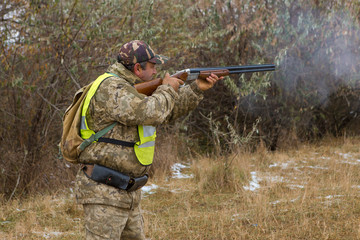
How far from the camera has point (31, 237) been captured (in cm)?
436

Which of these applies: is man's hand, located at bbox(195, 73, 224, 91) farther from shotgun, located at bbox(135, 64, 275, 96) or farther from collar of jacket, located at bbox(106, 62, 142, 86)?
collar of jacket, located at bbox(106, 62, 142, 86)

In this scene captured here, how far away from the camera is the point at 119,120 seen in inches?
103

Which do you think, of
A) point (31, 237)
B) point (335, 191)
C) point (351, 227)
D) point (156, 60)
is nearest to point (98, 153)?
point (156, 60)

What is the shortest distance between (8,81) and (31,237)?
242cm

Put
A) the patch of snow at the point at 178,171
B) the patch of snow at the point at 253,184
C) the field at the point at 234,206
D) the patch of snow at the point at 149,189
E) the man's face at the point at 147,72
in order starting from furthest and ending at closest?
the patch of snow at the point at 178,171 → the patch of snow at the point at 149,189 → the patch of snow at the point at 253,184 → the field at the point at 234,206 → the man's face at the point at 147,72

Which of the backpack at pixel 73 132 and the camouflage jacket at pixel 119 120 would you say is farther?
the backpack at pixel 73 132

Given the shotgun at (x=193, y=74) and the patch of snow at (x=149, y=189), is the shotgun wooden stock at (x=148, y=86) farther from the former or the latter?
the patch of snow at (x=149, y=189)

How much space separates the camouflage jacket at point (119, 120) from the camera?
8.48 ft

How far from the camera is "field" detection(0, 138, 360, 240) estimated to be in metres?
4.30

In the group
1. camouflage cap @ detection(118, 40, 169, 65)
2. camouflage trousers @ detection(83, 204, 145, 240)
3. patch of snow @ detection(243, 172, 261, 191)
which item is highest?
camouflage cap @ detection(118, 40, 169, 65)

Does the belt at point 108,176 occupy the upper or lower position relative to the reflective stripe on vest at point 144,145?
lower

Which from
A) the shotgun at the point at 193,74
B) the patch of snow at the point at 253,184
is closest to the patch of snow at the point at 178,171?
the patch of snow at the point at 253,184

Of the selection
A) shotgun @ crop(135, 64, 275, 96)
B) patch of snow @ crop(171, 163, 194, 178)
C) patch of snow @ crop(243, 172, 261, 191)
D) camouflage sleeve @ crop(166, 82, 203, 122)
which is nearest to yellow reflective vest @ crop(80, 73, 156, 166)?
shotgun @ crop(135, 64, 275, 96)

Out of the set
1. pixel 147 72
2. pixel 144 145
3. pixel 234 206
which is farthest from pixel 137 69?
pixel 234 206
